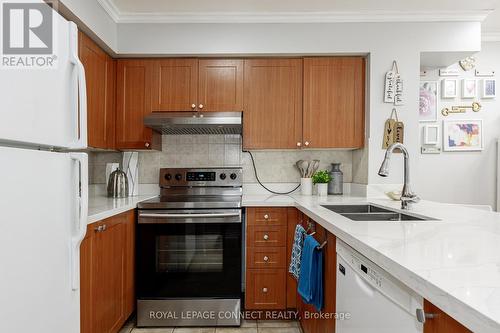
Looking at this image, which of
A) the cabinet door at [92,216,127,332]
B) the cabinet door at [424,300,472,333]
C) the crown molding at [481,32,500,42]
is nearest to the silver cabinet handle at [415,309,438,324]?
the cabinet door at [424,300,472,333]

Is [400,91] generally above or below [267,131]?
above

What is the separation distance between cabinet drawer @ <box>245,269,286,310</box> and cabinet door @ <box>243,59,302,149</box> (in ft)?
3.43

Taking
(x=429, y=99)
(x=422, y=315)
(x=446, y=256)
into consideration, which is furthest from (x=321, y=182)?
(x=422, y=315)

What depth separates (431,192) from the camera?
9.93 ft

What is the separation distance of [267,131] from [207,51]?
844mm

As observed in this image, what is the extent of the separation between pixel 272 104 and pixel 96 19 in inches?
58.5

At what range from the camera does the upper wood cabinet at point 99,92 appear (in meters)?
2.23

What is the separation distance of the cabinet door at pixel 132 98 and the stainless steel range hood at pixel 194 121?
157 mm

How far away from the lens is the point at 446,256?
82 cm

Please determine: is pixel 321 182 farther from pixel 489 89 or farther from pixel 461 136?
pixel 489 89

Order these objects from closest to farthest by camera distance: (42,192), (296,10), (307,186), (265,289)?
(42,192) < (265,289) < (296,10) < (307,186)

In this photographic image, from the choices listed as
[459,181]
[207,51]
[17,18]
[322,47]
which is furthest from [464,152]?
[17,18]

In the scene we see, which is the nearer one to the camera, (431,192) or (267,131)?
(267,131)

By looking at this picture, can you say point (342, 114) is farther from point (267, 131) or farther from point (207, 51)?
point (207, 51)
